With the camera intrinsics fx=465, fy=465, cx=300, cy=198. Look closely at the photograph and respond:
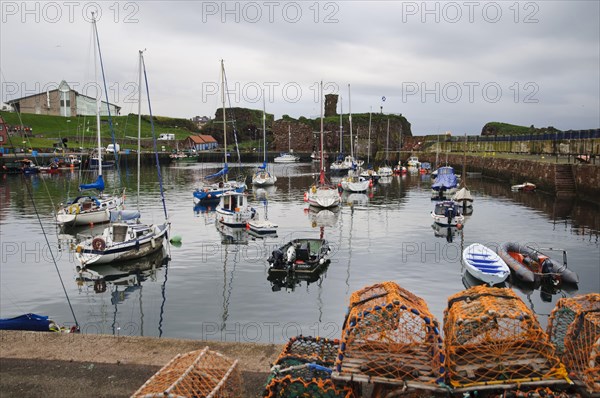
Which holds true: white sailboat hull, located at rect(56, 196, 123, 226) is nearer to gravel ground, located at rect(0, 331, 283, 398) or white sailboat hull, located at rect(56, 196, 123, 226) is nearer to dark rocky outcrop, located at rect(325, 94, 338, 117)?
Result: gravel ground, located at rect(0, 331, 283, 398)

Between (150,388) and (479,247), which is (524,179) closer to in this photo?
(479,247)

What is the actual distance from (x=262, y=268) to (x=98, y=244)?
821 cm

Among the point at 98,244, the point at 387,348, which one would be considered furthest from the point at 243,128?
the point at 387,348

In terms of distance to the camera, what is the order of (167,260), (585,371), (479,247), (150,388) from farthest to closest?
(167,260), (479,247), (585,371), (150,388)

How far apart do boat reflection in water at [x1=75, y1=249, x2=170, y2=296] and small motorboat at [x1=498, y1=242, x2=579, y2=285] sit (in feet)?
54.7

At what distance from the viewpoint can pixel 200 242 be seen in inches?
1182

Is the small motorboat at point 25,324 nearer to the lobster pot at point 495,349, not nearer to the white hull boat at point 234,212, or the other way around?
the lobster pot at point 495,349

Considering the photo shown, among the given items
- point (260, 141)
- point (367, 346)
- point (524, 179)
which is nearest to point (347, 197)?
point (524, 179)

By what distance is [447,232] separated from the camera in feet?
107

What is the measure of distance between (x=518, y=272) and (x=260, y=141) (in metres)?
143

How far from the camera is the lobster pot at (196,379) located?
4.81 metres

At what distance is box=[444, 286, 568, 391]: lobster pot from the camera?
5211mm

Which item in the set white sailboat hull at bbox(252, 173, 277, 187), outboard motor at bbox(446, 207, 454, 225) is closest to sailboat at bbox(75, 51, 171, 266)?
outboard motor at bbox(446, 207, 454, 225)

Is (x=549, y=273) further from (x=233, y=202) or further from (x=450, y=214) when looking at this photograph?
(x=233, y=202)
